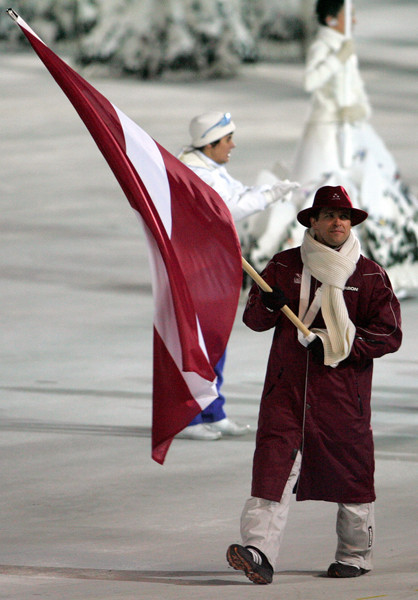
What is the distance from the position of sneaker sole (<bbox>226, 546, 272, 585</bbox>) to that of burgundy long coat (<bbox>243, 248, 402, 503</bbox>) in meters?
0.29

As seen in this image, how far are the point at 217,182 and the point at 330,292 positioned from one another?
2710mm

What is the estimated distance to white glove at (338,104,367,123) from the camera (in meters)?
14.0

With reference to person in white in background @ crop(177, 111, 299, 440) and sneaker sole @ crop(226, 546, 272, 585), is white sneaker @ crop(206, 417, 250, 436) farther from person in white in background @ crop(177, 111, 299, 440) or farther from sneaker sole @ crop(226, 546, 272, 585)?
sneaker sole @ crop(226, 546, 272, 585)

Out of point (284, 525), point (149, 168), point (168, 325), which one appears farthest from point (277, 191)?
point (284, 525)

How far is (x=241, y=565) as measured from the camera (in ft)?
20.9

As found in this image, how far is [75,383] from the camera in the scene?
35.7 ft

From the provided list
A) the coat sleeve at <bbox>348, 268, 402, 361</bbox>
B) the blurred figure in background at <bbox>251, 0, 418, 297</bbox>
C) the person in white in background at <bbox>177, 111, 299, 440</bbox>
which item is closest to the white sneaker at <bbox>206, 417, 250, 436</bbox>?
the person in white in background at <bbox>177, 111, 299, 440</bbox>

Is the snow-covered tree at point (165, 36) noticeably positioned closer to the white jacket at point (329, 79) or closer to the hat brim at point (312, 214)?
the white jacket at point (329, 79)

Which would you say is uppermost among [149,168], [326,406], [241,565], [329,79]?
[149,168]

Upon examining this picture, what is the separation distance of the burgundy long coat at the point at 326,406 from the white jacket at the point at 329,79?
7509mm

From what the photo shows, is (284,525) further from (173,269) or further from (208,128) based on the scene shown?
(208,128)

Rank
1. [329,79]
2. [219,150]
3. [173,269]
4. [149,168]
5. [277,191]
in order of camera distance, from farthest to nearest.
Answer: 1. [329,79]
2. [277,191]
3. [219,150]
4. [149,168]
5. [173,269]

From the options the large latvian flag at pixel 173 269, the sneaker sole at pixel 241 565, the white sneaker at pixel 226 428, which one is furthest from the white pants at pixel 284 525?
the white sneaker at pixel 226 428

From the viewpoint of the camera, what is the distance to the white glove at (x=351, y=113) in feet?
46.1
